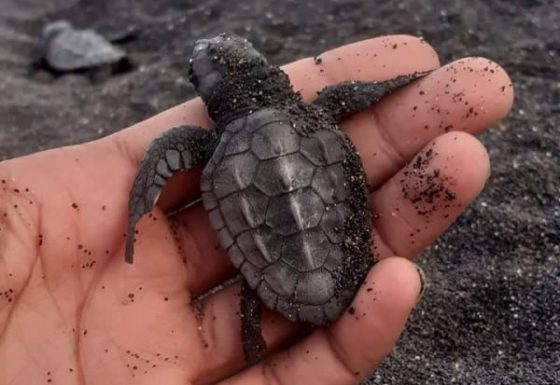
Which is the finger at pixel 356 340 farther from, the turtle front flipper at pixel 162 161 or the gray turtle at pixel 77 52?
the gray turtle at pixel 77 52

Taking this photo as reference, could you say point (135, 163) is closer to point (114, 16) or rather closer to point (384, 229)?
point (384, 229)

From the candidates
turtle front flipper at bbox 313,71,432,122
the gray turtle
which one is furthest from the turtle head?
the gray turtle

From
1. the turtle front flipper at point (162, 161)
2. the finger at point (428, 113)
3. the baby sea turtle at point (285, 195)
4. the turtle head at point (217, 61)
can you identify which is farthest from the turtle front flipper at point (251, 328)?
the turtle head at point (217, 61)

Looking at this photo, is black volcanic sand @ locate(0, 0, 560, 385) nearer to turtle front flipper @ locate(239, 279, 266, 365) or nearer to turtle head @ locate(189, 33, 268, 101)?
turtle front flipper @ locate(239, 279, 266, 365)

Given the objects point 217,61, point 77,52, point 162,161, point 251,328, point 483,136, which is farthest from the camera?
point 77,52

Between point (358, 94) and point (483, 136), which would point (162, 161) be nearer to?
point (358, 94)

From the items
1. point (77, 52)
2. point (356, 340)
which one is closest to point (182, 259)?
point (356, 340)
